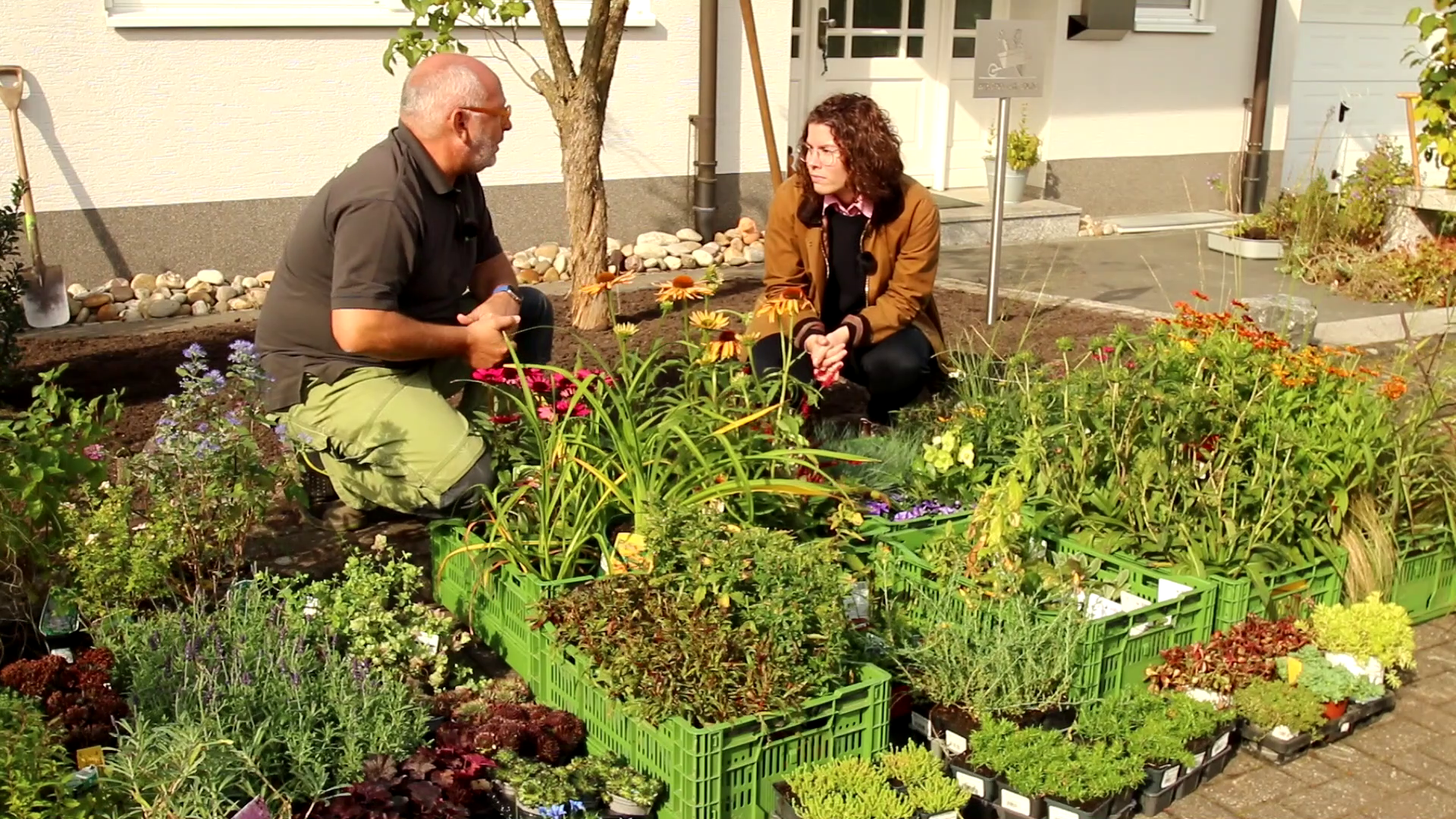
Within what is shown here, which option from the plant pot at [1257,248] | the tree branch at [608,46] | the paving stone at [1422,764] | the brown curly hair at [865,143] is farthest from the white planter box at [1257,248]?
the paving stone at [1422,764]

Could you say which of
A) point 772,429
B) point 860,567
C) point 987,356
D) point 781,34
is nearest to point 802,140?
point 987,356

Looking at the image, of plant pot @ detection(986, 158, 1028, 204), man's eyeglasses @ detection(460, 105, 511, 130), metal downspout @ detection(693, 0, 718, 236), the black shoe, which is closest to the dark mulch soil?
the black shoe

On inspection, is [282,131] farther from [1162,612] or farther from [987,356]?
[1162,612]

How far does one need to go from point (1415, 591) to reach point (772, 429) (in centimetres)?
208

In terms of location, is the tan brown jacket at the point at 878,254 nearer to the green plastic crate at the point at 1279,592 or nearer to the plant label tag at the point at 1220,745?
the green plastic crate at the point at 1279,592

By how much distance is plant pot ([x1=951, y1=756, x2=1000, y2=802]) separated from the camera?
10.8 ft

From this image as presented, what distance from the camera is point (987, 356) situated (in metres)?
5.18

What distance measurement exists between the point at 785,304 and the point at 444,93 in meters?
1.23

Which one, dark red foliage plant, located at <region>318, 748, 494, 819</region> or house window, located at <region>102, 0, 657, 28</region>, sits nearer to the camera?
dark red foliage plant, located at <region>318, 748, 494, 819</region>

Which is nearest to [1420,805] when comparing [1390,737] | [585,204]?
[1390,737]

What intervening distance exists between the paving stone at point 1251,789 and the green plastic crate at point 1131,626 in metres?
0.33

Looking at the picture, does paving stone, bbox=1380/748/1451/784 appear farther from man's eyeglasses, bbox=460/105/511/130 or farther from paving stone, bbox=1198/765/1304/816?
man's eyeglasses, bbox=460/105/511/130

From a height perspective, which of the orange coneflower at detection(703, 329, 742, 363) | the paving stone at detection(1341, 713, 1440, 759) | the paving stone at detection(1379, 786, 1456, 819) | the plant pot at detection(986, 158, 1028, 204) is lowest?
the paving stone at detection(1379, 786, 1456, 819)

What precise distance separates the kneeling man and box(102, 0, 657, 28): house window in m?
3.83
